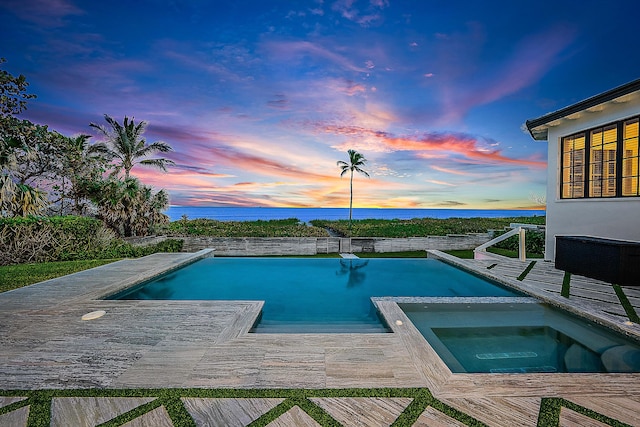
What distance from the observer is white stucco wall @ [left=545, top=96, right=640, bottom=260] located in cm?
580

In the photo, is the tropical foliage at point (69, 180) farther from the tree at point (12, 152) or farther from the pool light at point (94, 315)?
the pool light at point (94, 315)

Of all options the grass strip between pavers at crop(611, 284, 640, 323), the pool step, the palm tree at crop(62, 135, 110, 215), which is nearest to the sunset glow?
the palm tree at crop(62, 135, 110, 215)

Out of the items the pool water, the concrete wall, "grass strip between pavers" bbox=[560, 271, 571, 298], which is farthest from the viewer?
the concrete wall

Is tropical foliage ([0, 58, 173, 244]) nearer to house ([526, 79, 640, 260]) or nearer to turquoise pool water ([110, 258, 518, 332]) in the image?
turquoise pool water ([110, 258, 518, 332])

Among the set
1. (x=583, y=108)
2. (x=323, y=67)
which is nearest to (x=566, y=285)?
(x=583, y=108)

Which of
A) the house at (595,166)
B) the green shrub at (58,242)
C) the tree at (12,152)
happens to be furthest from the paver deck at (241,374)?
the tree at (12,152)

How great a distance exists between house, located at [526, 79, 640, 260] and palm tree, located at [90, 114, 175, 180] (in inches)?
629

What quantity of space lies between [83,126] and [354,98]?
1272 centimetres

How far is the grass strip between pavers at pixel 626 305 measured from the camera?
345 centimetres

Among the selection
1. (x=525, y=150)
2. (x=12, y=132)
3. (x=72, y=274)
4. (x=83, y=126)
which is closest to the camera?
(x=72, y=274)

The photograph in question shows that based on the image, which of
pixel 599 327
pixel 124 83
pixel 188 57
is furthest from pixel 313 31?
pixel 599 327

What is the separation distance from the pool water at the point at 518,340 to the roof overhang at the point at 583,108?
14.7ft

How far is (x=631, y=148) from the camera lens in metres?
5.89

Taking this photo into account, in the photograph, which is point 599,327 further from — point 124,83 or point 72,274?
point 124,83
